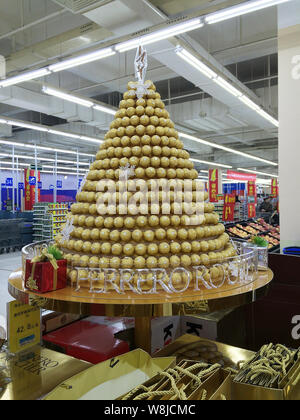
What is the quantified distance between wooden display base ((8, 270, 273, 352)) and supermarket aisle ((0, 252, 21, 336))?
2.45 meters

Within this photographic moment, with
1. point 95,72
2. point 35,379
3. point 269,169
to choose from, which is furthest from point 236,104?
point 269,169

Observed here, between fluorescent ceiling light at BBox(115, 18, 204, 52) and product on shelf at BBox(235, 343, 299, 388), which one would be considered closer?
product on shelf at BBox(235, 343, 299, 388)

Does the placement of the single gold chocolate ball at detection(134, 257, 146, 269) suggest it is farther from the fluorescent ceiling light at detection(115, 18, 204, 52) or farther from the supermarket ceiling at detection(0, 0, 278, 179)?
the supermarket ceiling at detection(0, 0, 278, 179)

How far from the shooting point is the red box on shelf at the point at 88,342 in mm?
2184

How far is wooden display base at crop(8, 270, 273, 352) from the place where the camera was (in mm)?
1588

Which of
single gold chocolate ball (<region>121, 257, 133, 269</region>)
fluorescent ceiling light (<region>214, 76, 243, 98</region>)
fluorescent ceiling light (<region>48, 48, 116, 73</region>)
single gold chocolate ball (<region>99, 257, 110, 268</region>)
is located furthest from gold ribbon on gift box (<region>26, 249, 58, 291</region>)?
fluorescent ceiling light (<region>214, 76, 243, 98</region>)

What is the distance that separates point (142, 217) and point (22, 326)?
98 cm

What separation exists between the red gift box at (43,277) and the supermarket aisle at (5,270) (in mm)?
2339

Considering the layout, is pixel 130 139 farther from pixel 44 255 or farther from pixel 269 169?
pixel 269 169

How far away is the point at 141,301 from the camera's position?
5.33 ft

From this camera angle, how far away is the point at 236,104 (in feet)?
29.5

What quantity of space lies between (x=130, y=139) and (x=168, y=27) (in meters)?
2.02

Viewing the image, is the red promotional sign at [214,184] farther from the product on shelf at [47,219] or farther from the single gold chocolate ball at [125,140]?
the single gold chocolate ball at [125,140]

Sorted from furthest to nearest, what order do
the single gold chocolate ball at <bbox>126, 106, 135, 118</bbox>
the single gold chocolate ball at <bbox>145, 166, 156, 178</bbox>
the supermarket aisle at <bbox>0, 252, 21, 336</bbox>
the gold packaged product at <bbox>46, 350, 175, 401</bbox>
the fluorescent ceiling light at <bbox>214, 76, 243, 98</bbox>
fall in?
the supermarket aisle at <bbox>0, 252, 21, 336</bbox> < the fluorescent ceiling light at <bbox>214, 76, 243, 98</bbox> < the single gold chocolate ball at <bbox>126, 106, 135, 118</bbox> < the single gold chocolate ball at <bbox>145, 166, 156, 178</bbox> < the gold packaged product at <bbox>46, 350, 175, 401</bbox>
